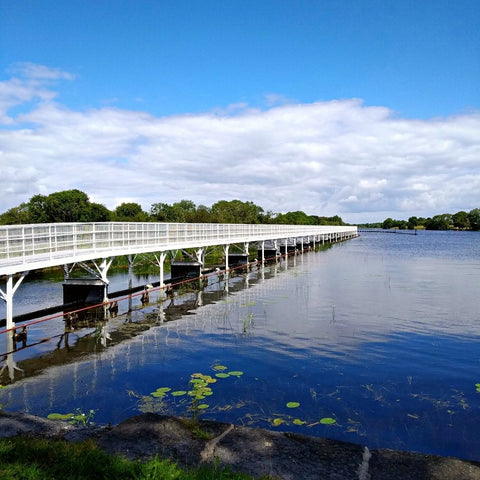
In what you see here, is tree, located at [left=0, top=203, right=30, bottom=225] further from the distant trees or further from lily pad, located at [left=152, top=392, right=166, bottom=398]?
lily pad, located at [left=152, top=392, right=166, bottom=398]

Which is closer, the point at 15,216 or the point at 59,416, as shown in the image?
the point at 59,416

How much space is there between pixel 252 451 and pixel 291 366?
6.63 meters

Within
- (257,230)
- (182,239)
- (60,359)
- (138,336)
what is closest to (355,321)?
(138,336)

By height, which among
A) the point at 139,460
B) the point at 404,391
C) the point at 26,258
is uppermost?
the point at 26,258

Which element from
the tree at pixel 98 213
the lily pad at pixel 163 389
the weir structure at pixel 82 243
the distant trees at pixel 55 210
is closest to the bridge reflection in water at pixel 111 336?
the lily pad at pixel 163 389

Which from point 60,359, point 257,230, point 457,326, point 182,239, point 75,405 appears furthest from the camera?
point 257,230

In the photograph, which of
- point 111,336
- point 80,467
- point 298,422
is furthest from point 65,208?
point 80,467

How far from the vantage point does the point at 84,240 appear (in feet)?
74.5

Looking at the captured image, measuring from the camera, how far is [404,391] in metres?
11.7

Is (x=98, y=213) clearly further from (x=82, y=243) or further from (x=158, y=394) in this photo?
(x=158, y=394)

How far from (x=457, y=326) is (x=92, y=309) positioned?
1779 cm

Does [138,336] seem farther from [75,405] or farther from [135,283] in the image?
[135,283]

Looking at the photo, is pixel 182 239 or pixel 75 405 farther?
pixel 182 239

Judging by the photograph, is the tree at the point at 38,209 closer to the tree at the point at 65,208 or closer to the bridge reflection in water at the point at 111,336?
the tree at the point at 65,208
